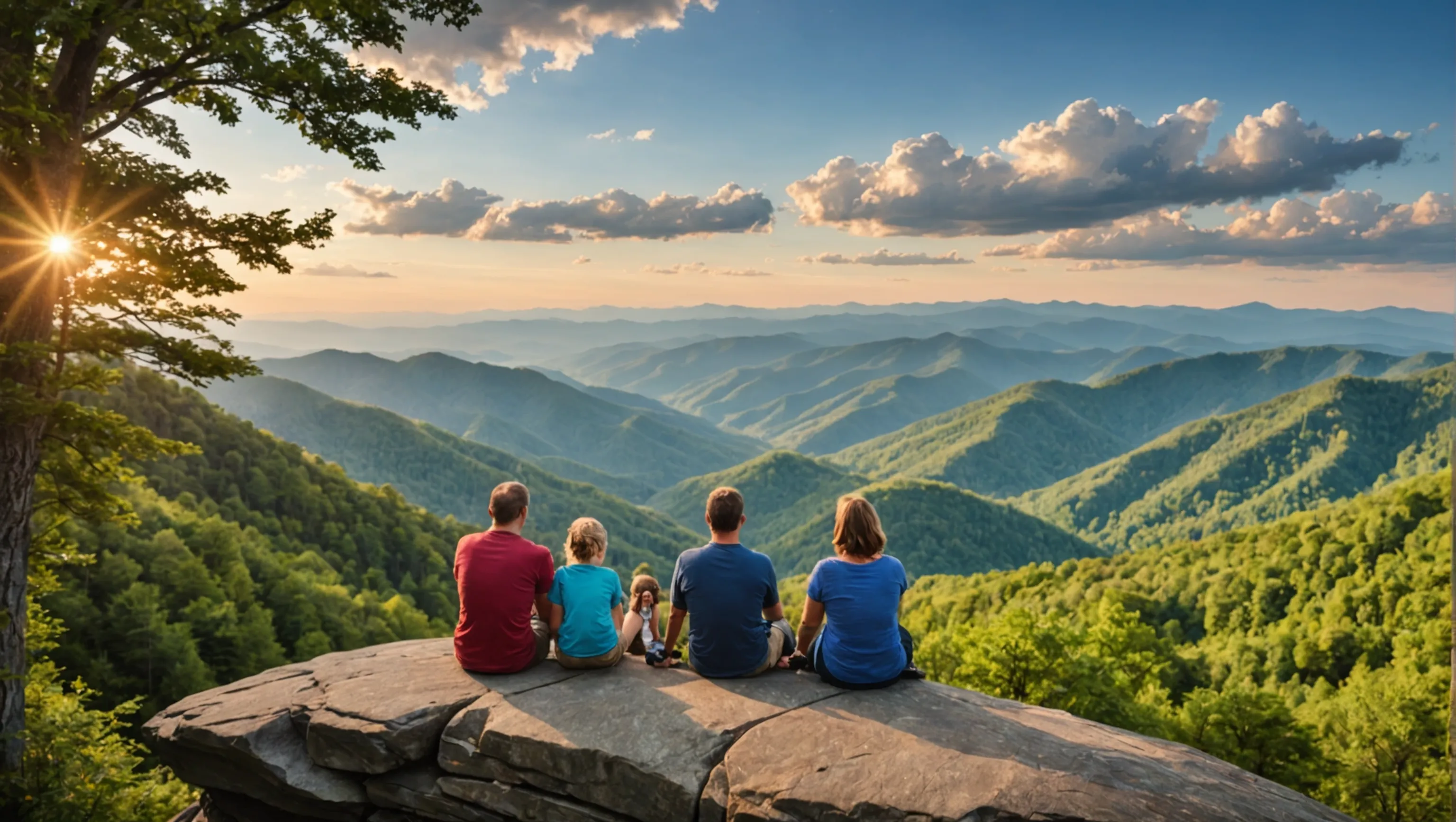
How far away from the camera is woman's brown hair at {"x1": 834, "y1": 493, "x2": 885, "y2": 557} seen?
8227mm

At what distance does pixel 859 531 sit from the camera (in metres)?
8.23

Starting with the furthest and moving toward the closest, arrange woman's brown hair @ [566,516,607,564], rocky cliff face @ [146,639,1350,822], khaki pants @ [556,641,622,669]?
1. khaki pants @ [556,641,622,669]
2. woman's brown hair @ [566,516,607,564]
3. rocky cliff face @ [146,639,1350,822]

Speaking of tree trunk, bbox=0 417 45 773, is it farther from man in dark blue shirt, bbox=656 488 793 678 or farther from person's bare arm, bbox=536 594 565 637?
man in dark blue shirt, bbox=656 488 793 678

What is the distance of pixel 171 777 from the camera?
1903 centimetres

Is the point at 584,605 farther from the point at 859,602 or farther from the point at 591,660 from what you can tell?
the point at 859,602

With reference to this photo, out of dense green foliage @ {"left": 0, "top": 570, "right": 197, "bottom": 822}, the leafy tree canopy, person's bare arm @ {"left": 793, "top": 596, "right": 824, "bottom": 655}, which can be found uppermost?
the leafy tree canopy

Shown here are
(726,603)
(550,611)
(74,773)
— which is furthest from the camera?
(74,773)

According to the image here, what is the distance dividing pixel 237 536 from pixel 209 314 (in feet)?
181

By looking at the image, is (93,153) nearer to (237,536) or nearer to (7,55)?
(7,55)

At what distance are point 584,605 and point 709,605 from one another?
5.29 feet

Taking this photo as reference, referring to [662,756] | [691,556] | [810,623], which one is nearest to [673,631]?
[691,556]

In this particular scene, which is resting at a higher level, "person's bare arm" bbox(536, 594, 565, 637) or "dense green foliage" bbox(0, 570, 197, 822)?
"person's bare arm" bbox(536, 594, 565, 637)

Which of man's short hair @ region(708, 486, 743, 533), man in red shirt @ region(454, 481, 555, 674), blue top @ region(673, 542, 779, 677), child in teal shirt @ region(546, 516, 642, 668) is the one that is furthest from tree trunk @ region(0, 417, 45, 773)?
man's short hair @ region(708, 486, 743, 533)

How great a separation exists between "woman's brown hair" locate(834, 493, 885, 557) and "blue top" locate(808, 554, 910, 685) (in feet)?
0.48
